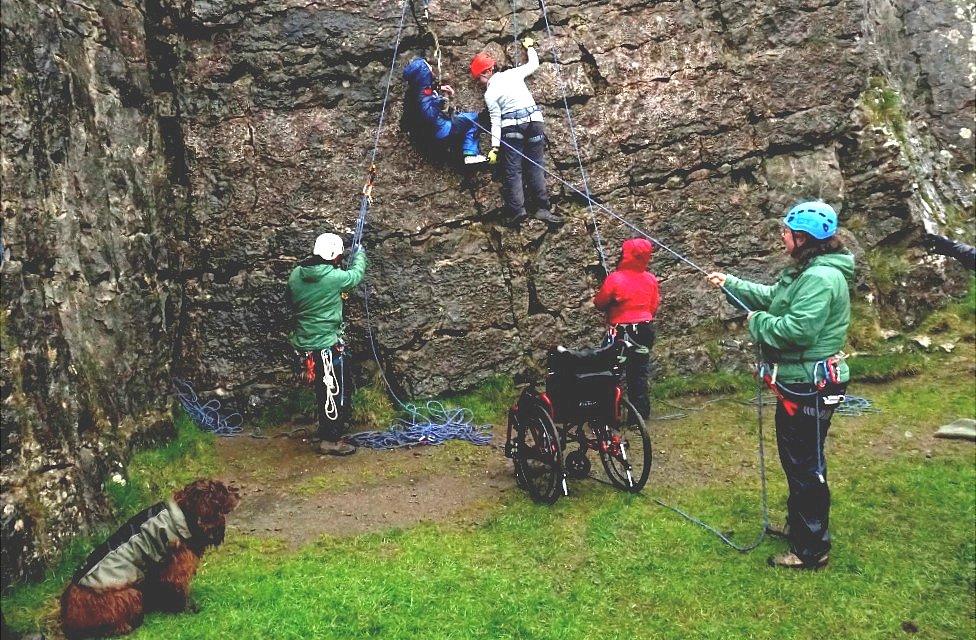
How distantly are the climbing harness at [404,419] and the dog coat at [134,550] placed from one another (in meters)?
4.04

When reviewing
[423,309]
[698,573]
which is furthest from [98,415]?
[698,573]

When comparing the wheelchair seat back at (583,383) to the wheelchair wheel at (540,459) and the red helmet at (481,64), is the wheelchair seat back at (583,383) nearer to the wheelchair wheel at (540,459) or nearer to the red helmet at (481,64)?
the wheelchair wheel at (540,459)

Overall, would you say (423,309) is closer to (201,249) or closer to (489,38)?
(201,249)

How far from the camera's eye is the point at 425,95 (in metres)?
9.88

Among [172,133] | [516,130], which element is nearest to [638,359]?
[516,130]

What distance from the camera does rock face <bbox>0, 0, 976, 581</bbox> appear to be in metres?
9.24

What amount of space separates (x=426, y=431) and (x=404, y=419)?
55 centimetres

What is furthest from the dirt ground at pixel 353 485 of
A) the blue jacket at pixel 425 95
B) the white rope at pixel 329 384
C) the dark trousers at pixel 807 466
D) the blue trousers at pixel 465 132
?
the blue jacket at pixel 425 95

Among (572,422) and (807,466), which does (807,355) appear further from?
(572,422)

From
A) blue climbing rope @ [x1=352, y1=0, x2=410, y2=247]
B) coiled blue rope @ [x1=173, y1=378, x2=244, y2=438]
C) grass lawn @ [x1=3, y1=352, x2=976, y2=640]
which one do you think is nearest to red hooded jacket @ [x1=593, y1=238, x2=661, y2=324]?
grass lawn @ [x1=3, y1=352, x2=976, y2=640]

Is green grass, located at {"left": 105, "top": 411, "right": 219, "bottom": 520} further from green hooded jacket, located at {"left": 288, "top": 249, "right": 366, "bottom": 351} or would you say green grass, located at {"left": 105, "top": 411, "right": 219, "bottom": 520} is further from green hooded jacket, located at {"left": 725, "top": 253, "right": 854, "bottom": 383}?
green hooded jacket, located at {"left": 725, "top": 253, "right": 854, "bottom": 383}

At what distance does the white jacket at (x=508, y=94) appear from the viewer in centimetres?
998

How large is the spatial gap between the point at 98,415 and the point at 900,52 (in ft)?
42.9

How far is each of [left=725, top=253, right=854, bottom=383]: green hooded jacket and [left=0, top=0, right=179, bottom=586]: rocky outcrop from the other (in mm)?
6064
